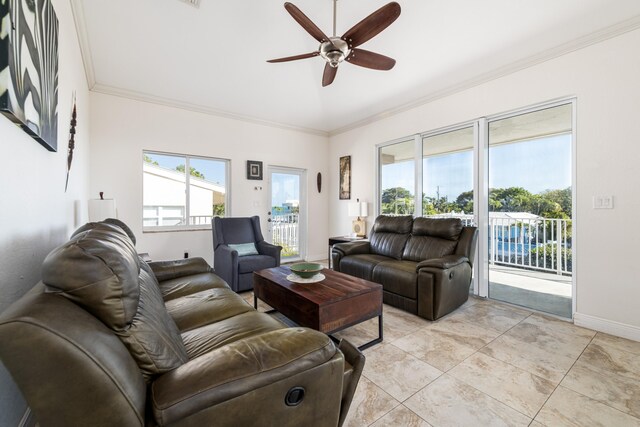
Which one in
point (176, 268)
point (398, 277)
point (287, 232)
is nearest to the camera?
point (176, 268)

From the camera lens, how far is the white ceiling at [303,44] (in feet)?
7.47

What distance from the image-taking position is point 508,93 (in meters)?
3.14

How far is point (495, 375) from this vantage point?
185cm

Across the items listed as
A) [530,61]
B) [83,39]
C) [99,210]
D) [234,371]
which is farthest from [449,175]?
[83,39]

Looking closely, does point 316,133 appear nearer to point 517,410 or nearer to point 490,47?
point 490,47

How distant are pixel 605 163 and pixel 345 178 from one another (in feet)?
11.8

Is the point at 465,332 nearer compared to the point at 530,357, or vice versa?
the point at 530,357

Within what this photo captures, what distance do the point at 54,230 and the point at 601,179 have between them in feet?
14.3

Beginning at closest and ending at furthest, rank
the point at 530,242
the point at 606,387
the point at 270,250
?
the point at 606,387, the point at 530,242, the point at 270,250

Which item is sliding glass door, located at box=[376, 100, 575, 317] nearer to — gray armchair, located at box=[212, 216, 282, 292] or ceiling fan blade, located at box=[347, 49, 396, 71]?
ceiling fan blade, located at box=[347, 49, 396, 71]

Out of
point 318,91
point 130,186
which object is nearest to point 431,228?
point 318,91

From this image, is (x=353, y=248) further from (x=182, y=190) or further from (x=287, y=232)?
(x=182, y=190)

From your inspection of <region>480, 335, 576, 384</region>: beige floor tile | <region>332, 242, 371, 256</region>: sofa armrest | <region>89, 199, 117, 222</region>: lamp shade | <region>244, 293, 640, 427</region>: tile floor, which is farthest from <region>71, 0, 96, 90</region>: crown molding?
<region>480, 335, 576, 384</region>: beige floor tile

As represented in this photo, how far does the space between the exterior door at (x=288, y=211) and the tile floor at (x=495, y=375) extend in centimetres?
310
